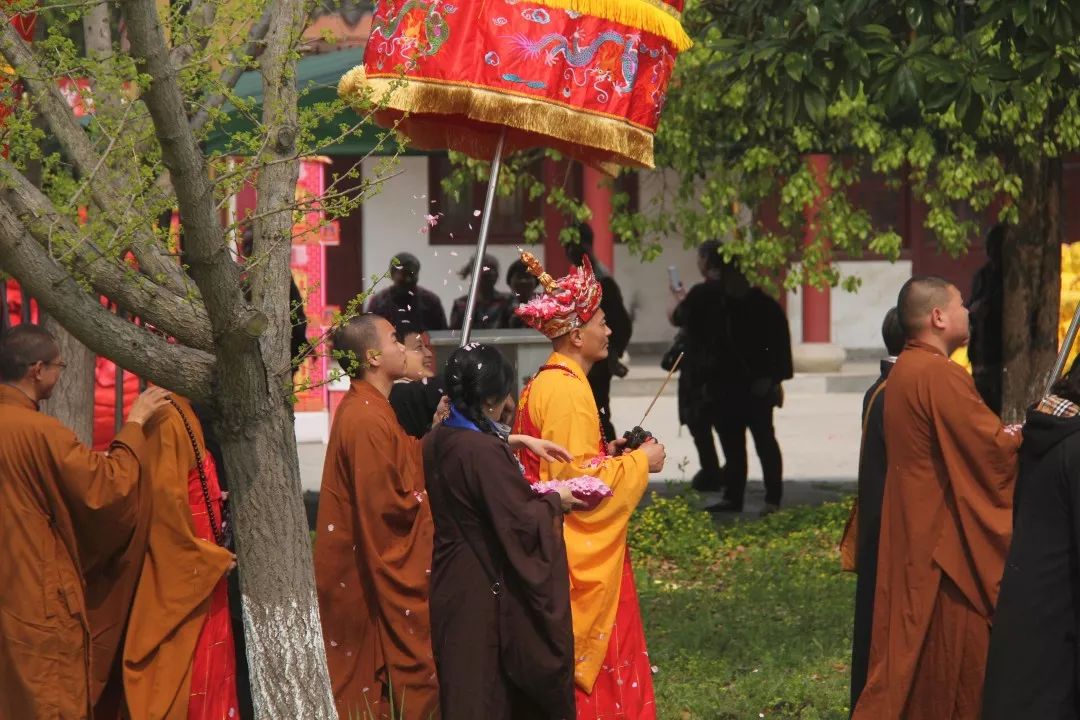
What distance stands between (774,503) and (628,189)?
8.89 m

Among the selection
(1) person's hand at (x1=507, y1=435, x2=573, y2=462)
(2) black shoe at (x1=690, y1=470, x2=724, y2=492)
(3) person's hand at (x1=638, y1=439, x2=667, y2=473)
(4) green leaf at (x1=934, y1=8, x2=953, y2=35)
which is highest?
(4) green leaf at (x1=934, y1=8, x2=953, y2=35)

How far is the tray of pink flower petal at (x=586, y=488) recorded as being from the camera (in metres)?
5.43

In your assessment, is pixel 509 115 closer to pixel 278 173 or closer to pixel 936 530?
pixel 278 173

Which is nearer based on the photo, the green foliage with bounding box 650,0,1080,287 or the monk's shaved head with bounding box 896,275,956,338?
the monk's shaved head with bounding box 896,275,956,338

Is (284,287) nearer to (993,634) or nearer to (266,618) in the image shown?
(266,618)

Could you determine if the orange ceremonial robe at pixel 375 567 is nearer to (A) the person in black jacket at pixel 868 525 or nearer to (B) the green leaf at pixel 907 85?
(A) the person in black jacket at pixel 868 525

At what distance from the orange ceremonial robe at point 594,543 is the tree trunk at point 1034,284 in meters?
4.75

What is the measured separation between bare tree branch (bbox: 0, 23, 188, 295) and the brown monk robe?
3.52 feet

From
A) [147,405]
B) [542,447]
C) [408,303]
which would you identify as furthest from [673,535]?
[147,405]

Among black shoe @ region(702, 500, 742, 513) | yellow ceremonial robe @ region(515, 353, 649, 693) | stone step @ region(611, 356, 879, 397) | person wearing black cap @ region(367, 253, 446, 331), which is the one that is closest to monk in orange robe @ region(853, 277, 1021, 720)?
yellow ceremonial robe @ region(515, 353, 649, 693)

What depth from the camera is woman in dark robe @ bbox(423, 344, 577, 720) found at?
16.9 feet

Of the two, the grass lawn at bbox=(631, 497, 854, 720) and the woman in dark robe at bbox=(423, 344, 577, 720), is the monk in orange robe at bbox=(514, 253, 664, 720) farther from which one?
the grass lawn at bbox=(631, 497, 854, 720)

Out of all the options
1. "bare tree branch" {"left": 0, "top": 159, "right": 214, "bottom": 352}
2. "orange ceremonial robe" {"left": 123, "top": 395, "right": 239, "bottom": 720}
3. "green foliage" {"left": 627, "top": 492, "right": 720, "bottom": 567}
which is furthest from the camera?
"green foliage" {"left": 627, "top": 492, "right": 720, "bottom": 567}

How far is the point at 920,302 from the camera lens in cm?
567
